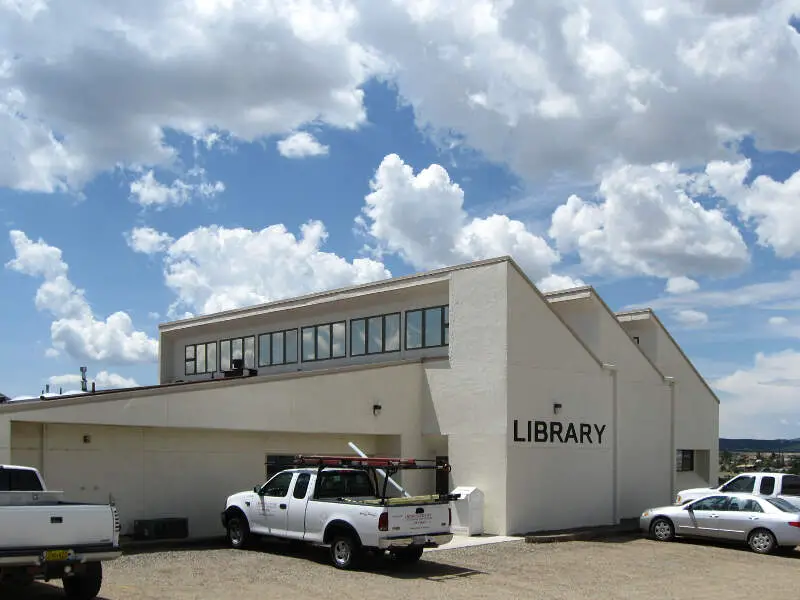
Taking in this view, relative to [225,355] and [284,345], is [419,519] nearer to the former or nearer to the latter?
[284,345]

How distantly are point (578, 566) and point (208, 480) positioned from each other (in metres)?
8.23

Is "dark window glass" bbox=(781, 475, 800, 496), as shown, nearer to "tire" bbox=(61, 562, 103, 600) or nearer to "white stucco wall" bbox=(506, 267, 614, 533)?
"white stucco wall" bbox=(506, 267, 614, 533)

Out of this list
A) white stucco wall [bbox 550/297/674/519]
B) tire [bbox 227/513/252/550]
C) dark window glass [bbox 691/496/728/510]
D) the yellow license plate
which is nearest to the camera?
the yellow license plate

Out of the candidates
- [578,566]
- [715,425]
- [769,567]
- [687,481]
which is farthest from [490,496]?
[715,425]

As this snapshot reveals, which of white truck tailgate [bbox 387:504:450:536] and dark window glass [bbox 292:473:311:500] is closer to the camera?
white truck tailgate [bbox 387:504:450:536]

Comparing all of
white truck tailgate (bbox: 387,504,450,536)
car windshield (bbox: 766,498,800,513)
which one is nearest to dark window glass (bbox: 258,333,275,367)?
white truck tailgate (bbox: 387,504,450,536)

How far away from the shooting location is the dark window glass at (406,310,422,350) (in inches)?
965

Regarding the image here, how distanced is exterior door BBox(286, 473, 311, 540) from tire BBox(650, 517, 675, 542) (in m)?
9.57

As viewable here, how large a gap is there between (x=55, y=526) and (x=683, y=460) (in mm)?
23435

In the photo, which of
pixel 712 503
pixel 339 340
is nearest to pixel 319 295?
pixel 339 340

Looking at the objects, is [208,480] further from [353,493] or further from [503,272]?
[503,272]

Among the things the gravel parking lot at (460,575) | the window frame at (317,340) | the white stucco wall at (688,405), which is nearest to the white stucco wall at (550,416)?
the gravel parking lot at (460,575)

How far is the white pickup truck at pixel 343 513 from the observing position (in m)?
15.3

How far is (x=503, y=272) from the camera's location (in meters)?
21.4
